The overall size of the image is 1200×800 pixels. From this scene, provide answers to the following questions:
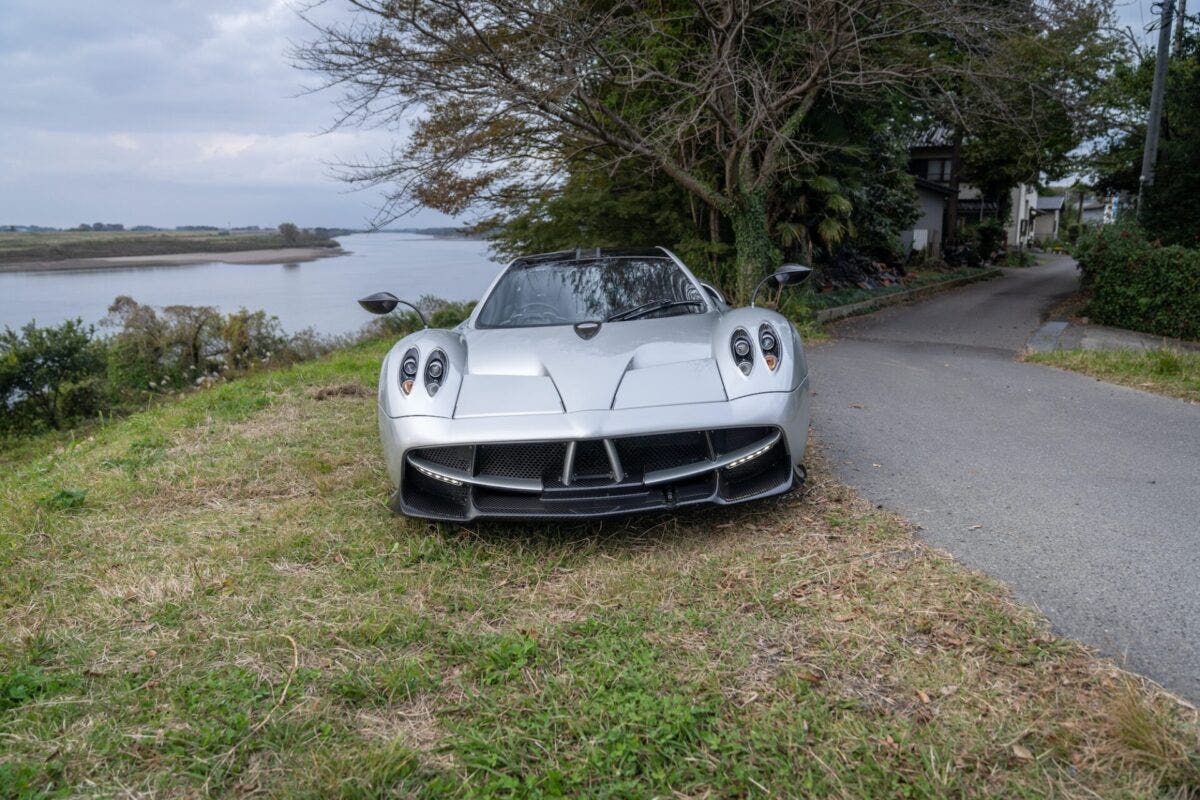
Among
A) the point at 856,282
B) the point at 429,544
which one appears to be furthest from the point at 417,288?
the point at 429,544

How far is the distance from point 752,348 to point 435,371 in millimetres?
1372

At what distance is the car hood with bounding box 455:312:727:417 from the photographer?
2.96 metres

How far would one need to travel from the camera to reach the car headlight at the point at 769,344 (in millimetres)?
3212

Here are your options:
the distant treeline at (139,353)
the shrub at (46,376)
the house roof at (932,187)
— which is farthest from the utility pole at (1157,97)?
the shrub at (46,376)

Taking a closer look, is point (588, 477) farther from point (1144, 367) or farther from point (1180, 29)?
point (1180, 29)

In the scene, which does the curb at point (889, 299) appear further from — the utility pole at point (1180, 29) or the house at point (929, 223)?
the utility pole at point (1180, 29)

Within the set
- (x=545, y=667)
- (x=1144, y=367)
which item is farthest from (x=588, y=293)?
(x=1144, y=367)

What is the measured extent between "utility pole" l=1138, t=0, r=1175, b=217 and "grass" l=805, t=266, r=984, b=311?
15.5ft

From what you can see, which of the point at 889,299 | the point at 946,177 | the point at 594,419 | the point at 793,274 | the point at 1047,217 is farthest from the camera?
the point at 1047,217

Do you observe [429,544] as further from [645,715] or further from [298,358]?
[298,358]

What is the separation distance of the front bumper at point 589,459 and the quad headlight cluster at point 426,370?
18cm

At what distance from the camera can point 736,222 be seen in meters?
11.2

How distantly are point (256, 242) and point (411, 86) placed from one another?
547 inches

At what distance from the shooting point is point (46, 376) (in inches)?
568
